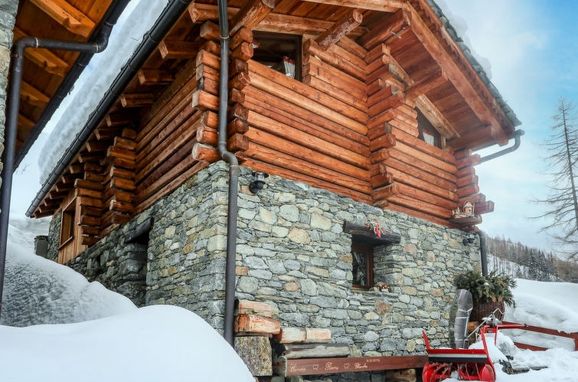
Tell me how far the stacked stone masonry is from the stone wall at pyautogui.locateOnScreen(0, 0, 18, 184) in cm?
323

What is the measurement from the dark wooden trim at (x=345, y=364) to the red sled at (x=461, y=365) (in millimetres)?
332

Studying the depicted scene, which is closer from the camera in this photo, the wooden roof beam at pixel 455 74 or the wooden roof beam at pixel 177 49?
the wooden roof beam at pixel 177 49

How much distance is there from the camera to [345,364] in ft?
22.6

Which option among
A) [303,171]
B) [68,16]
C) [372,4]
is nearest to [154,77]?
[303,171]

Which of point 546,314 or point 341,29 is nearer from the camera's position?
point 341,29

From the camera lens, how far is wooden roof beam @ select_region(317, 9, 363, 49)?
7871mm

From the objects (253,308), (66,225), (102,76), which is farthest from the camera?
(102,76)

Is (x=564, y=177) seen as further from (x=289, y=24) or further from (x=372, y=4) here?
(x=289, y=24)

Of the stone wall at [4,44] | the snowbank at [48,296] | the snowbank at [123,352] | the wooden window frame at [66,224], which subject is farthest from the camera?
the wooden window frame at [66,224]

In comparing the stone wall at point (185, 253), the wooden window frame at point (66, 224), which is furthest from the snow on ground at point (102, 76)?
the stone wall at point (185, 253)

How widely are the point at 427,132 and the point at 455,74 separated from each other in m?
1.44

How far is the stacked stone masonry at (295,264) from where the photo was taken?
6.79 meters

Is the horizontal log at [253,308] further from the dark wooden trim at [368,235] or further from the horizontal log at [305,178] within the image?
the dark wooden trim at [368,235]

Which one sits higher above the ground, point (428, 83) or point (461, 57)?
point (461, 57)
